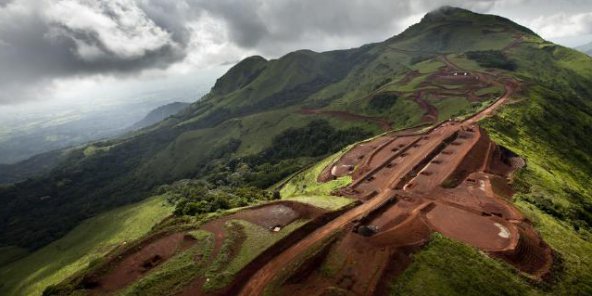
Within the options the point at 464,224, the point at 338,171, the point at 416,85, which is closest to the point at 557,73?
the point at 416,85

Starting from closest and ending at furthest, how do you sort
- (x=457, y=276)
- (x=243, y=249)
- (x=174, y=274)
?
(x=457, y=276)
(x=174, y=274)
(x=243, y=249)

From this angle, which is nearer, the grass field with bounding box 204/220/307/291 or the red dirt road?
the grass field with bounding box 204/220/307/291

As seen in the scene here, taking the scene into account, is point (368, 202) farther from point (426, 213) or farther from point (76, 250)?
point (76, 250)

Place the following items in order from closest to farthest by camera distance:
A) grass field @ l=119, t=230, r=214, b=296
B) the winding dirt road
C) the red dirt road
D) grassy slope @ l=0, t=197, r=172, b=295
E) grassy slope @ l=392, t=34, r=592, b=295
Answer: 1. grassy slope @ l=392, t=34, r=592, b=295
2. grass field @ l=119, t=230, r=214, b=296
3. the winding dirt road
4. the red dirt road
5. grassy slope @ l=0, t=197, r=172, b=295

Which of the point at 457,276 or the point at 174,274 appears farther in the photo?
the point at 174,274

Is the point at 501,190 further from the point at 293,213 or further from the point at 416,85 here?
the point at 416,85

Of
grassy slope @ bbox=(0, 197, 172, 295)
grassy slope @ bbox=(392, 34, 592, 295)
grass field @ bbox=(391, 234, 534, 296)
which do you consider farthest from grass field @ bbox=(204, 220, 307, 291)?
grassy slope @ bbox=(0, 197, 172, 295)

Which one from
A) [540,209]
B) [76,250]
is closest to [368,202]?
[540,209]

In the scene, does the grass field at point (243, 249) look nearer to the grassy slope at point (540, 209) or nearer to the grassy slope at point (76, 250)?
the grassy slope at point (540, 209)

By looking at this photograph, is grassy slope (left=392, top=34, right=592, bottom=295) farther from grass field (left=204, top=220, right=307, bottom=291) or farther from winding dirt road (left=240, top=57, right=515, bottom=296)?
grass field (left=204, top=220, right=307, bottom=291)
